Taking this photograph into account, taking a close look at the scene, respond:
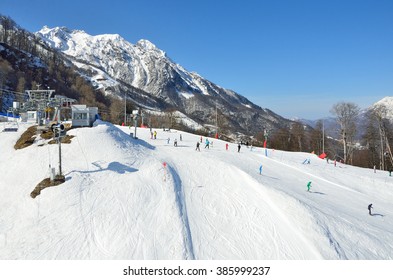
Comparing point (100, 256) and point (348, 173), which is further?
point (348, 173)

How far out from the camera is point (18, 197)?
63.8 feet

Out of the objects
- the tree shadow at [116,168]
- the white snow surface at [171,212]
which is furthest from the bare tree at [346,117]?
the tree shadow at [116,168]

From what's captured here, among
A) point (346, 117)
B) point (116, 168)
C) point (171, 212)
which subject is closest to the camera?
point (171, 212)

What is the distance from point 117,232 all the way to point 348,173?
29456 millimetres

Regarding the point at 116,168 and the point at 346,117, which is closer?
the point at 116,168

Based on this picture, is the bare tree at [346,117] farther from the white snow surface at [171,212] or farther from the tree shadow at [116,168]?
the tree shadow at [116,168]

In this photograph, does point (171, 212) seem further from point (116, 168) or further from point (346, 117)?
point (346, 117)

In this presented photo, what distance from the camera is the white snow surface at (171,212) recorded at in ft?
48.6

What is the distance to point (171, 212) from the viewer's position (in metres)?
18.0

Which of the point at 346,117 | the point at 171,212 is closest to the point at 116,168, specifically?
the point at 171,212
